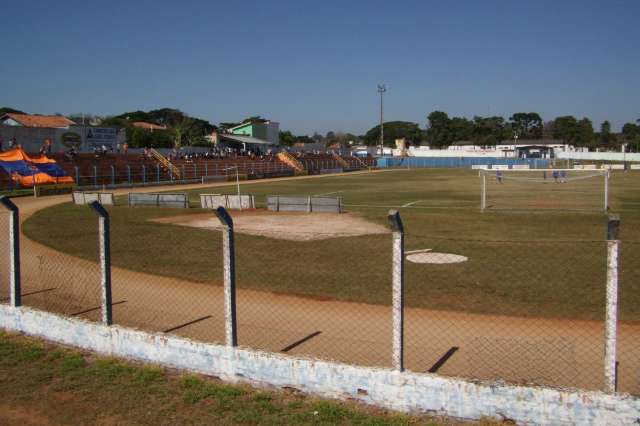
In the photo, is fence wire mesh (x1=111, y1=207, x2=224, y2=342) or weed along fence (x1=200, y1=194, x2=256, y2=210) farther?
weed along fence (x1=200, y1=194, x2=256, y2=210)

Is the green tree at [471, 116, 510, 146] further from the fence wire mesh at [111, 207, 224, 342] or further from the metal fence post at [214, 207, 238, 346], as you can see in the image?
the metal fence post at [214, 207, 238, 346]

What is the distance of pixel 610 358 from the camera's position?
556 cm

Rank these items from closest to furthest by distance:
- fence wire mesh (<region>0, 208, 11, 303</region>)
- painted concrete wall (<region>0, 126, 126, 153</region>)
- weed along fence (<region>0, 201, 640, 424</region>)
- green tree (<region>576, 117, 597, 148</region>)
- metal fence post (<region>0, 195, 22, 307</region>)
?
weed along fence (<region>0, 201, 640, 424</region>) < metal fence post (<region>0, 195, 22, 307</region>) < fence wire mesh (<region>0, 208, 11, 303</region>) < painted concrete wall (<region>0, 126, 126, 153</region>) < green tree (<region>576, 117, 597, 148</region>)

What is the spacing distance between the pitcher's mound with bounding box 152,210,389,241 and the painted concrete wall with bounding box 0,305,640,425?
10.9m

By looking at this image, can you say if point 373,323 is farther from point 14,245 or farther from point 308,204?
point 308,204

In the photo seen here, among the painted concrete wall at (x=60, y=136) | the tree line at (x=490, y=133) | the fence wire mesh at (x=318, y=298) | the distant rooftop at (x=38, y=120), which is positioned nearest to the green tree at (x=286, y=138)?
the tree line at (x=490, y=133)

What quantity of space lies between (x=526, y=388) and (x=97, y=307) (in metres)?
7.48

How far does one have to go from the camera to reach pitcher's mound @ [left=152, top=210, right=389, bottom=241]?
795 inches

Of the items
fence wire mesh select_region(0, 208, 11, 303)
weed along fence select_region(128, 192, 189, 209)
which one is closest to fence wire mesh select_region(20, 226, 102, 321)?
fence wire mesh select_region(0, 208, 11, 303)

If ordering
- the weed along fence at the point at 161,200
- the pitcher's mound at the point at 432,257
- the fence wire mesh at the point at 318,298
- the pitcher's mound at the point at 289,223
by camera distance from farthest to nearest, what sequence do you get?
the weed along fence at the point at 161,200, the pitcher's mound at the point at 289,223, the pitcher's mound at the point at 432,257, the fence wire mesh at the point at 318,298

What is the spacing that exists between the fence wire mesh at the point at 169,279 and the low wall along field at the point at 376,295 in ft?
0.13

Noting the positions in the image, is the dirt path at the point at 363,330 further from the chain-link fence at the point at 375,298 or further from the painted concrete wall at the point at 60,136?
the painted concrete wall at the point at 60,136

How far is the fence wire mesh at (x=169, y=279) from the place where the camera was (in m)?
9.45

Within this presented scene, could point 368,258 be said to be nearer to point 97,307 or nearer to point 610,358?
point 97,307
